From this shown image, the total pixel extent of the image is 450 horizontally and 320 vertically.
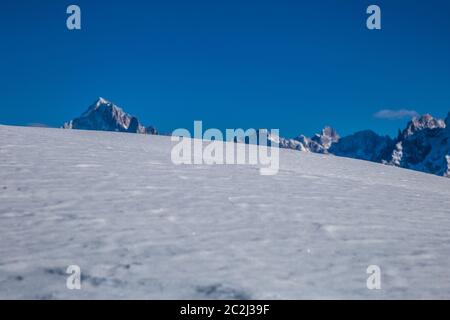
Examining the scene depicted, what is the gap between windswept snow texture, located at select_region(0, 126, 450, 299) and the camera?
249cm

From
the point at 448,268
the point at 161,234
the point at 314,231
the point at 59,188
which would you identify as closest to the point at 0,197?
the point at 59,188

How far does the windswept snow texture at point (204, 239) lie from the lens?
8.18ft

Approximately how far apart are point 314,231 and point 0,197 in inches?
135

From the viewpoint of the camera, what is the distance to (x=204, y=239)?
129 inches

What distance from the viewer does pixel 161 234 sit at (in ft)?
11.0

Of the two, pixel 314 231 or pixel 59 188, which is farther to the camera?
pixel 59 188

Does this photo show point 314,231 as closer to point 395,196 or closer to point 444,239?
point 444,239

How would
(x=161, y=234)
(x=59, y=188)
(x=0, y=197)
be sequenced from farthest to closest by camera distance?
1. (x=59, y=188)
2. (x=0, y=197)
3. (x=161, y=234)

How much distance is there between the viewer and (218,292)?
240 cm

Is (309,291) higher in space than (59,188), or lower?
lower

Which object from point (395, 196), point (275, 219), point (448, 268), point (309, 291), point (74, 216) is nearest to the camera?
point (309, 291)
